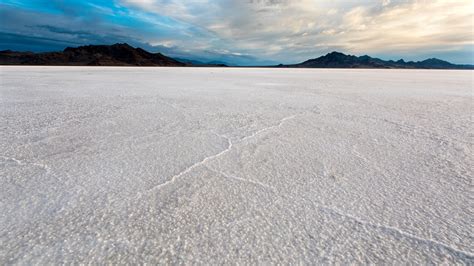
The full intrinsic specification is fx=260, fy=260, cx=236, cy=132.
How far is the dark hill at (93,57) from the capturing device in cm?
8362

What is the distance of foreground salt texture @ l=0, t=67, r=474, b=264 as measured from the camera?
84 cm

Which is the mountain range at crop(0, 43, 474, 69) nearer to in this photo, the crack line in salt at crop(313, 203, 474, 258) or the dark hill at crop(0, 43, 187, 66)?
the dark hill at crop(0, 43, 187, 66)

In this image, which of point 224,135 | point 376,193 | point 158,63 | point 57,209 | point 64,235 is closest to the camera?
point 64,235

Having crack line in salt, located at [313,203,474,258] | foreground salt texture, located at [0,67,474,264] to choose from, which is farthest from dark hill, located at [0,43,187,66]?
crack line in salt, located at [313,203,474,258]

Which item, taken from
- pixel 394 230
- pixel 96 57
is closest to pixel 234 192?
pixel 394 230

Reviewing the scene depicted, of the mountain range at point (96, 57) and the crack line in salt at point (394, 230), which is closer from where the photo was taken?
the crack line in salt at point (394, 230)

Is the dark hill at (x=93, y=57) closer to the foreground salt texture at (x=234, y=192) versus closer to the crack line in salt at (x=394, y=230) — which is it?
the foreground salt texture at (x=234, y=192)

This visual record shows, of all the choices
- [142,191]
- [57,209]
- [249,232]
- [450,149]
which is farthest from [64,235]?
[450,149]

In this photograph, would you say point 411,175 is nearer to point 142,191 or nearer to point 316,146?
point 316,146

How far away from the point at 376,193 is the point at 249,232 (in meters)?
0.67

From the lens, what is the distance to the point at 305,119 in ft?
8.79

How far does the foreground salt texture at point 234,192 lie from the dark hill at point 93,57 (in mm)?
95676

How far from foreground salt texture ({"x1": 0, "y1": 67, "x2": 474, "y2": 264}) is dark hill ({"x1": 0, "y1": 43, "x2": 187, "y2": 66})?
9568cm

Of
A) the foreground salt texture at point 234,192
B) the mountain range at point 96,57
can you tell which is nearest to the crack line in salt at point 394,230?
the foreground salt texture at point 234,192
